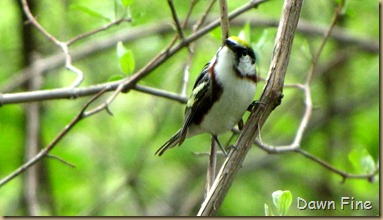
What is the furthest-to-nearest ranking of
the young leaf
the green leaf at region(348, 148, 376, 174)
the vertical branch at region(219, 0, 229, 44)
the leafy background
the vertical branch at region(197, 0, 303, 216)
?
the leafy background, the green leaf at region(348, 148, 376, 174), the young leaf, the vertical branch at region(219, 0, 229, 44), the vertical branch at region(197, 0, 303, 216)

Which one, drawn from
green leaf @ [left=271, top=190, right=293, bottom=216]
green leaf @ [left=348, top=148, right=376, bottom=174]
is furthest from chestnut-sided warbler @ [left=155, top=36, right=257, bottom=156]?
green leaf @ [left=348, top=148, right=376, bottom=174]

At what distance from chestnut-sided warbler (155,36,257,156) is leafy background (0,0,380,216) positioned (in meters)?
2.62

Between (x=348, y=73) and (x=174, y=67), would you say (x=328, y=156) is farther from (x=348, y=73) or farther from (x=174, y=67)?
(x=174, y=67)

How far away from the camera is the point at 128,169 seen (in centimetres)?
716

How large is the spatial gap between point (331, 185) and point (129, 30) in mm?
2696

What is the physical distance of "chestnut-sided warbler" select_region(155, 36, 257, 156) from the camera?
140 inches

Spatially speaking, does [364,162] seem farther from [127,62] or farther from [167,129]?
[167,129]

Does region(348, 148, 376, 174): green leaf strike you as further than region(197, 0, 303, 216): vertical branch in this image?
Yes

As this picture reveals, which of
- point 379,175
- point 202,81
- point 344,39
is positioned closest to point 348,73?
point 344,39

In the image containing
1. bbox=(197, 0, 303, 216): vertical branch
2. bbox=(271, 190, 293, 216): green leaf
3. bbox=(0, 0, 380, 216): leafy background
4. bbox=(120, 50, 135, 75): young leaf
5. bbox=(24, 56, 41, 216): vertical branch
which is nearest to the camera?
bbox=(197, 0, 303, 216): vertical branch

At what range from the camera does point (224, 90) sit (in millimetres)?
3709

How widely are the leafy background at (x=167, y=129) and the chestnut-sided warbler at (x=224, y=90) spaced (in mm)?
2622

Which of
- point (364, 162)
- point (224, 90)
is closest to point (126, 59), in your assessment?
point (224, 90)

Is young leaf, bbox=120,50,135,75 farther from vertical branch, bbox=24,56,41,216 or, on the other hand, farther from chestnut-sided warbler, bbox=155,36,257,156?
vertical branch, bbox=24,56,41,216
